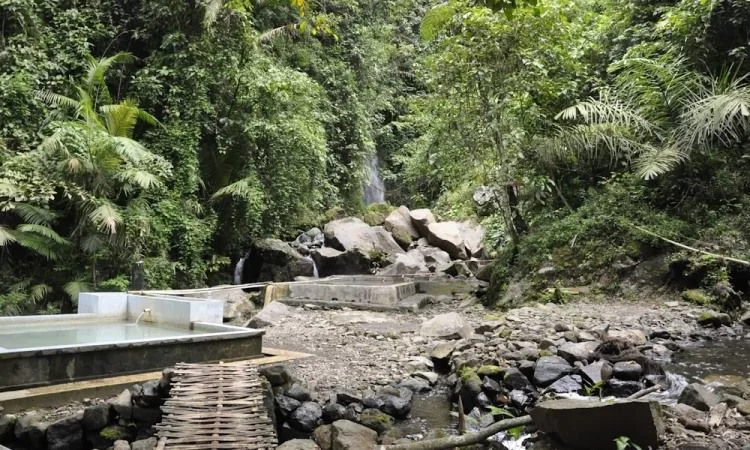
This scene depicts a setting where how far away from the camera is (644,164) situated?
10117mm

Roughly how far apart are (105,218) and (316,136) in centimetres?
634

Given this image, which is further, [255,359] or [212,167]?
[212,167]

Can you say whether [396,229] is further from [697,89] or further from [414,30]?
[414,30]

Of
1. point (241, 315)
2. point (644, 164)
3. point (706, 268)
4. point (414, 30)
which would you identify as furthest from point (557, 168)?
point (414, 30)

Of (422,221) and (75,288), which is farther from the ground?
(422,221)

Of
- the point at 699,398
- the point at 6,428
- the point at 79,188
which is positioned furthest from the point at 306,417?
the point at 79,188

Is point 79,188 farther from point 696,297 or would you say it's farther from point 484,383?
point 696,297

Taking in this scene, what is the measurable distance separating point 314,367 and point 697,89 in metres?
8.48

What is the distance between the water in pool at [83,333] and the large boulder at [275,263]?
275 inches

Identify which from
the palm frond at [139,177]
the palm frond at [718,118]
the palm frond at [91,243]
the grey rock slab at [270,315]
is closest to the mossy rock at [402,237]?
the grey rock slab at [270,315]

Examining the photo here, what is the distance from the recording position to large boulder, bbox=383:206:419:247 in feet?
61.6

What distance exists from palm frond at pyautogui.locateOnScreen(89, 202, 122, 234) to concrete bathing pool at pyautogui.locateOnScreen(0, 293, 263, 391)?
86.7 inches

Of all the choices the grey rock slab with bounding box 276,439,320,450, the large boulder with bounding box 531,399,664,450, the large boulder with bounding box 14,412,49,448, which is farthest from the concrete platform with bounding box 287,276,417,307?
the large boulder with bounding box 531,399,664,450

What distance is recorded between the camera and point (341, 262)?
1627 cm
